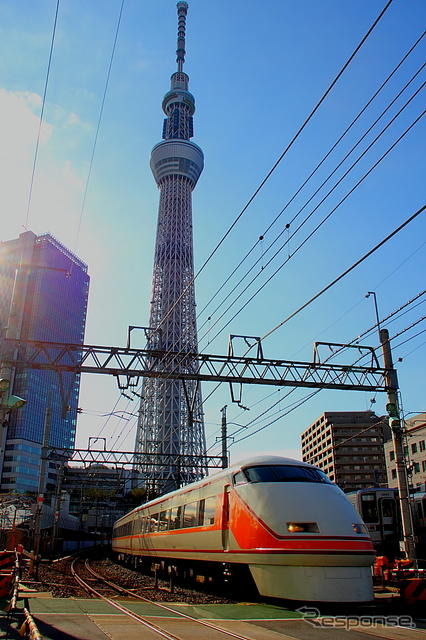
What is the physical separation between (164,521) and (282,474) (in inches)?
356

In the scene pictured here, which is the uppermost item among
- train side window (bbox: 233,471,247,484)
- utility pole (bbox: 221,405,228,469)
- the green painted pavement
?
utility pole (bbox: 221,405,228,469)

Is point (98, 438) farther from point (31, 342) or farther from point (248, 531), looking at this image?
point (248, 531)

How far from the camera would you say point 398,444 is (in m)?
16.9

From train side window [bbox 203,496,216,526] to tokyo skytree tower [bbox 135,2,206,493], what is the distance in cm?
5748

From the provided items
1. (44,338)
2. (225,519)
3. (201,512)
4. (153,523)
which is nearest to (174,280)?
(44,338)

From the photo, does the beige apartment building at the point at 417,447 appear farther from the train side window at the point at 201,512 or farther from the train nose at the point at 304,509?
the train nose at the point at 304,509

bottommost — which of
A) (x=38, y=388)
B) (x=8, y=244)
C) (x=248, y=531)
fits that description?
(x=248, y=531)

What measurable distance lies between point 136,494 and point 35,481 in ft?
109

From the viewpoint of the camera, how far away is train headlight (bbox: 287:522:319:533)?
34.6 feet

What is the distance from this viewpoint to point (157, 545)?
19.9 metres

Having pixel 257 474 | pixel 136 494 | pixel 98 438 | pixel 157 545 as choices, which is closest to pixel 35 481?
pixel 136 494

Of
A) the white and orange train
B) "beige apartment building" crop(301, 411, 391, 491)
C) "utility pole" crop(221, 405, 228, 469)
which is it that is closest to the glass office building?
"utility pole" crop(221, 405, 228, 469)

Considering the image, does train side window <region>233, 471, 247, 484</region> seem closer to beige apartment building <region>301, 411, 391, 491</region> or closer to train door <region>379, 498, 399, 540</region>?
train door <region>379, 498, 399, 540</region>

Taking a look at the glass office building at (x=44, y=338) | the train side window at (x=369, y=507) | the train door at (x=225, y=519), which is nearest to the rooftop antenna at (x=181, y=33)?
the glass office building at (x=44, y=338)
